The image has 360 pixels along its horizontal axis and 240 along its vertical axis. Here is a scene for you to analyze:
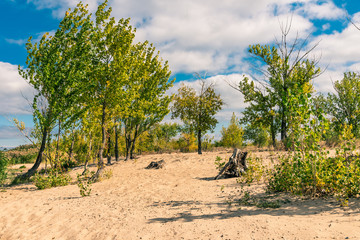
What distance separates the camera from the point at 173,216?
16.4 feet

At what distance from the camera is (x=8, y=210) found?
710 cm

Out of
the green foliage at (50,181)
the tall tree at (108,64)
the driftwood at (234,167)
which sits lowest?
the green foliage at (50,181)

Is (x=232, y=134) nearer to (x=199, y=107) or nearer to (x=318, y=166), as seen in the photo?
(x=199, y=107)

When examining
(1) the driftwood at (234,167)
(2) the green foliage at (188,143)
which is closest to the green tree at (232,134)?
(2) the green foliage at (188,143)

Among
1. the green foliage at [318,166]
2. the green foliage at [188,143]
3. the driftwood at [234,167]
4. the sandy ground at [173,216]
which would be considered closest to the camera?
the sandy ground at [173,216]

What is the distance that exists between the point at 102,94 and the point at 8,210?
19.4ft

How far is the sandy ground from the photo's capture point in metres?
3.86

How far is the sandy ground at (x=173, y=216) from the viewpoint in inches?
152

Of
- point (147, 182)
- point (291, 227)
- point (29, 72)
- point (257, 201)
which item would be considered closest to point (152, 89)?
point (29, 72)

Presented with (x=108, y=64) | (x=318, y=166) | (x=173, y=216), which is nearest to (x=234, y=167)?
(x=318, y=166)

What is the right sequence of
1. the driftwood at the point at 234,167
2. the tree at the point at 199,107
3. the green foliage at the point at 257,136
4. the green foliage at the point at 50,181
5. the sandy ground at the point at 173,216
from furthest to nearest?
1. the green foliage at the point at 257,136
2. the tree at the point at 199,107
3. the green foliage at the point at 50,181
4. the driftwood at the point at 234,167
5. the sandy ground at the point at 173,216

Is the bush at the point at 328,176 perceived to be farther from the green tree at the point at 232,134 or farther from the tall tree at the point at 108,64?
the green tree at the point at 232,134

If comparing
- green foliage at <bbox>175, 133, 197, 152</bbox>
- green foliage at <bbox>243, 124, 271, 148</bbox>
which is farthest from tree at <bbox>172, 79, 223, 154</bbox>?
green foliage at <bbox>243, 124, 271, 148</bbox>

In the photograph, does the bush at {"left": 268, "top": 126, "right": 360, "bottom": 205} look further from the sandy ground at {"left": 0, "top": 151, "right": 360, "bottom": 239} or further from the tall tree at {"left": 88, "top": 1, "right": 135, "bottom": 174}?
the tall tree at {"left": 88, "top": 1, "right": 135, "bottom": 174}
